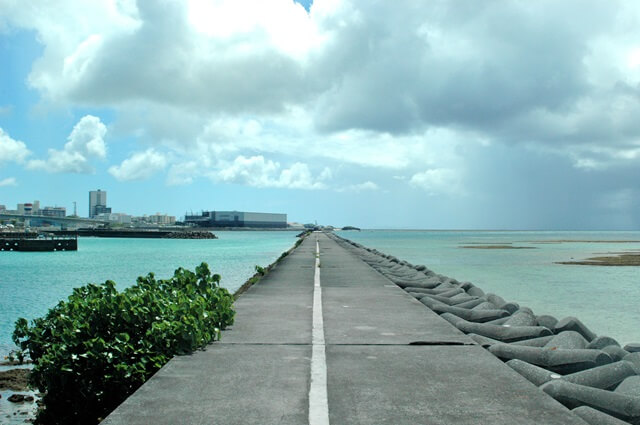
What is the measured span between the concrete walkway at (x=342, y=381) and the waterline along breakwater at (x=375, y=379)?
0.01 m

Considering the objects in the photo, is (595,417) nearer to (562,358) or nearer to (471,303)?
(562,358)

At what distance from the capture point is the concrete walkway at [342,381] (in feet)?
14.3

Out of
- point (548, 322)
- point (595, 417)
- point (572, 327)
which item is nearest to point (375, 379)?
point (595, 417)

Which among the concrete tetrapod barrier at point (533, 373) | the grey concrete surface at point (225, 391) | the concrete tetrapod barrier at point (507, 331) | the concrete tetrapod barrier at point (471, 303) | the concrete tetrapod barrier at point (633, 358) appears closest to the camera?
the grey concrete surface at point (225, 391)

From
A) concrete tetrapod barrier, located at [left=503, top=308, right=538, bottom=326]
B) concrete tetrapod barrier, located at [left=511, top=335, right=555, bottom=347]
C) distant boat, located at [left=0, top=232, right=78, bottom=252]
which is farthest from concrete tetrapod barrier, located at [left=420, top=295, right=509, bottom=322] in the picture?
distant boat, located at [left=0, top=232, right=78, bottom=252]

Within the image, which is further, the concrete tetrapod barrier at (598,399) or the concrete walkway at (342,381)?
the concrete tetrapod barrier at (598,399)

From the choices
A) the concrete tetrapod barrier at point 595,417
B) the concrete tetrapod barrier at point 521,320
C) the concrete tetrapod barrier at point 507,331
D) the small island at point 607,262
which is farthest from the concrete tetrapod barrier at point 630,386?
the small island at point 607,262

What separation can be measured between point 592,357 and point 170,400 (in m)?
4.65

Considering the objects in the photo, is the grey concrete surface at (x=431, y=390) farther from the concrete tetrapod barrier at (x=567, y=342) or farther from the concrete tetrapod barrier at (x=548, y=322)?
the concrete tetrapod barrier at (x=548, y=322)

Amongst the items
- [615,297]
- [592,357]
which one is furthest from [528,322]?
[615,297]

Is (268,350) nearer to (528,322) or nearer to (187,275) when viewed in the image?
(187,275)

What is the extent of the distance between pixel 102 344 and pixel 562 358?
4.96m

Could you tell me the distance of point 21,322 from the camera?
6.18 metres

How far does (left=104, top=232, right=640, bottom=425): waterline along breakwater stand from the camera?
4391 mm
